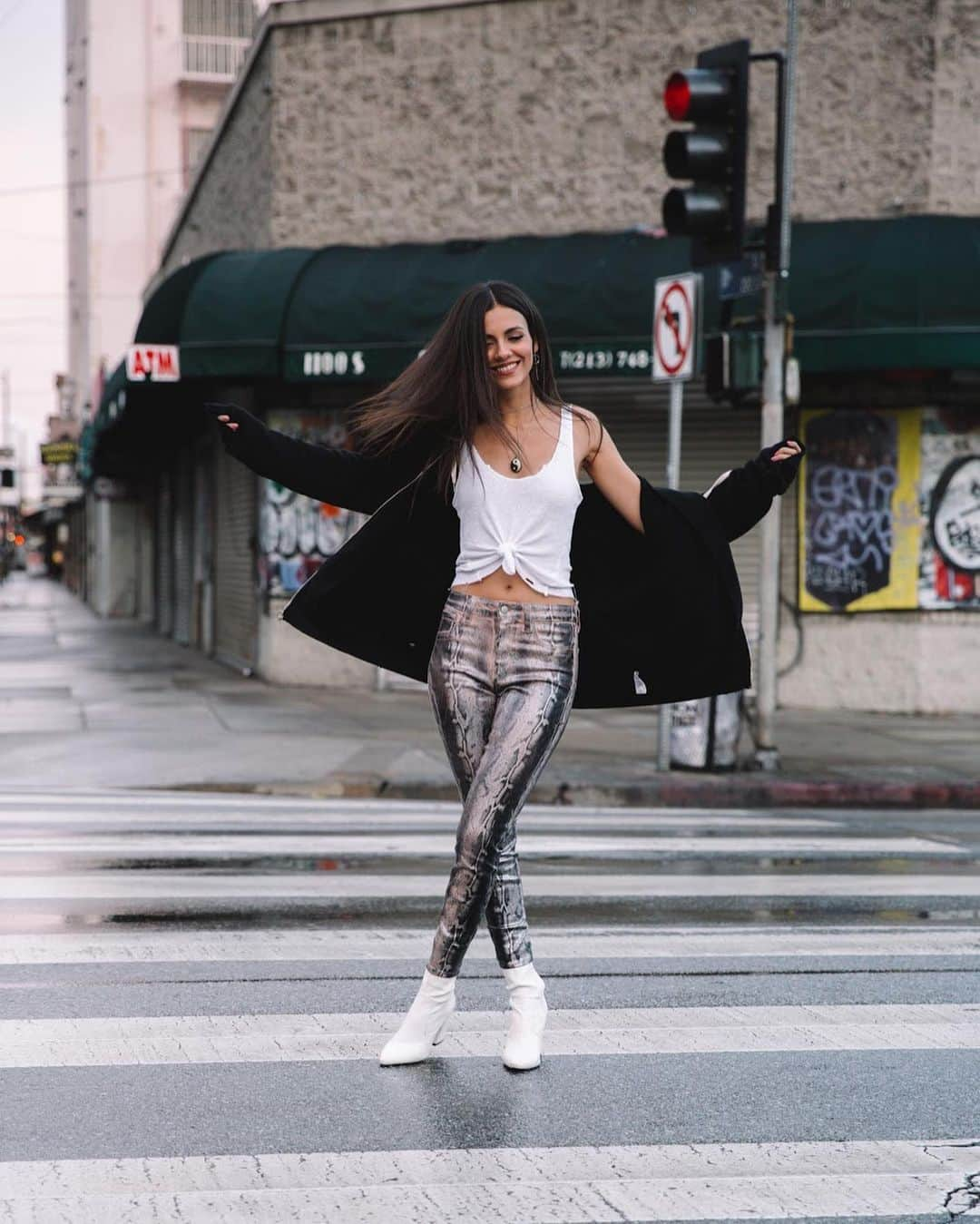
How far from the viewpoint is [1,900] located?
21.8ft

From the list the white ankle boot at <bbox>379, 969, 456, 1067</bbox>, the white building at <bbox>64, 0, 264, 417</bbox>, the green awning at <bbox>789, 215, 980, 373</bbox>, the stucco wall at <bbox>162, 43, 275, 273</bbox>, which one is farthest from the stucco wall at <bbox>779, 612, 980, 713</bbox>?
the white building at <bbox>64, 0, 264, 417</bbox>

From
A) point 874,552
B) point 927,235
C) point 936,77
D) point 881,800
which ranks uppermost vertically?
point 936,77

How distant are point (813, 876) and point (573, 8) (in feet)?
39.6

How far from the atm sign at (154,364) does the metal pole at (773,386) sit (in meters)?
7.78

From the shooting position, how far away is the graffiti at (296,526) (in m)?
18.1

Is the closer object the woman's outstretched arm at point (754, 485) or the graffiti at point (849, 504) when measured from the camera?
the woman's outstretched arm at point (754, 485)

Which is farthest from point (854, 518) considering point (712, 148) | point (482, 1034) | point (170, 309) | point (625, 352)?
point (482, 1034)

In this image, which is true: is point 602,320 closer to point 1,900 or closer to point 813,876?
point 813,876

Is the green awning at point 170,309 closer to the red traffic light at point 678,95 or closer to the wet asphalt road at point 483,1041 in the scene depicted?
the red traffic light at point 678,95

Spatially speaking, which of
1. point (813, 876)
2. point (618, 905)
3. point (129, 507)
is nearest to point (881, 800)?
point (813, 876)

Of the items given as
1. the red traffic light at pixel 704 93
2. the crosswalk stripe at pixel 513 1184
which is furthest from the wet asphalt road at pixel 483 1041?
the red traffic light at pixel 704 93

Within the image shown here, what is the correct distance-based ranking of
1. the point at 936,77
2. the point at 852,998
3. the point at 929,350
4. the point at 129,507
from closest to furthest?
the point at 852,998 → the point at 929,350 → the point at 936,77 → the point at 129,507

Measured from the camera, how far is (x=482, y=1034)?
4.79 m

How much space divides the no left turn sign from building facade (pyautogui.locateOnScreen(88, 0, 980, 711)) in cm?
382
